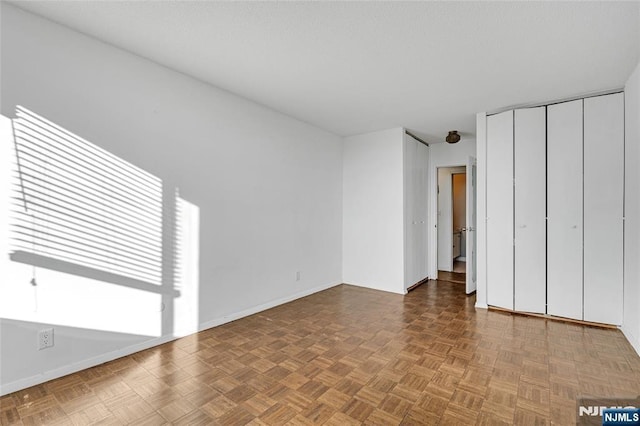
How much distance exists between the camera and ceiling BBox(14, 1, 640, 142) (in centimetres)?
207

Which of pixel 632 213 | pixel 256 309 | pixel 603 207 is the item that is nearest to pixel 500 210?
pixel 603 207

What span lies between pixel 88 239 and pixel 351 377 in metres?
2.37

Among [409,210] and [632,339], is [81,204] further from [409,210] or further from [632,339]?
[632,339]

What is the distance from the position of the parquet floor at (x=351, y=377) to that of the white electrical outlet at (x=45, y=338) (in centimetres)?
28

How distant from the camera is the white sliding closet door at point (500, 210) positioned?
393 cm

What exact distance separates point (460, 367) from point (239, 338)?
206 centimetres

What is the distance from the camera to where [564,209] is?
3.61 meters

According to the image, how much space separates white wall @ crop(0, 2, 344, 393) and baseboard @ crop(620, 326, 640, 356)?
363cm

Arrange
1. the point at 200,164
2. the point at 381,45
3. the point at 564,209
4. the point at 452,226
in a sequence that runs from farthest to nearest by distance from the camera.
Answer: the point at 452,226
the point at 564,209
the point at 200,164
the point at 381,45

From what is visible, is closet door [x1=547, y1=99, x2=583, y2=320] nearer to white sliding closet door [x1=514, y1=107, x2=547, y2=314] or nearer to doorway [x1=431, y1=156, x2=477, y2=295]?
white sliding closet door [x1=514, y1=107, x2=547, y2=314]

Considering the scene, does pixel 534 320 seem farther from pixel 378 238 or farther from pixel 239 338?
pixel 239 338

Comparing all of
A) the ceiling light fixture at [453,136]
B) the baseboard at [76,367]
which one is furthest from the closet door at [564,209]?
the baseboard at [76,367]

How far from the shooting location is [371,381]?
2.30m

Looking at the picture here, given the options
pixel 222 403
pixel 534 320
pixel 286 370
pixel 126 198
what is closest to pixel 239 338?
pixel 286 370
